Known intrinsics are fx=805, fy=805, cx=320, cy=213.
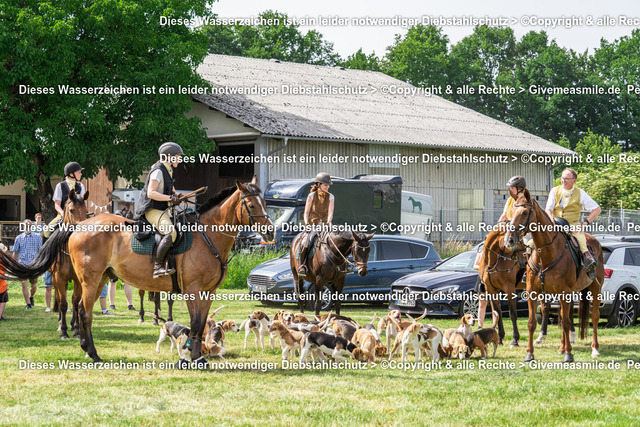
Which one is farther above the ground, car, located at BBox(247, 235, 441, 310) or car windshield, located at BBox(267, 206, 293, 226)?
car windshield, located at BBox(267, 206, 293, 226)

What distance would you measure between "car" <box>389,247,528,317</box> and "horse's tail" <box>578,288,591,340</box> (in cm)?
318

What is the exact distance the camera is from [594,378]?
9961 mm

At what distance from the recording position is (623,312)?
16609 mm

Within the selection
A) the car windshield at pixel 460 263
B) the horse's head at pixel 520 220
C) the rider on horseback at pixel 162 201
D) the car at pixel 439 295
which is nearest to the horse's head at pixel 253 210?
the rider on horseback at pixel 162 201

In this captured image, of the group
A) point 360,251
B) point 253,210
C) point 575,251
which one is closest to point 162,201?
point 253,210

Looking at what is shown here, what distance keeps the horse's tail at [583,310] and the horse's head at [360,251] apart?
368cm

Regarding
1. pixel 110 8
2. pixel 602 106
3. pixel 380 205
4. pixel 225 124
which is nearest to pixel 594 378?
pixel 380 205

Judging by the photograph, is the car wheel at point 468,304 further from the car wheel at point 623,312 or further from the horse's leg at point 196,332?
the horse's leg at point 196,332

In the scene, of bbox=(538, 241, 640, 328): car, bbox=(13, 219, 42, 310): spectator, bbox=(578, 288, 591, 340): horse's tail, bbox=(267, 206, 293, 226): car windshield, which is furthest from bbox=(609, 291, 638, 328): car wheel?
bbox=(13, 219, 42, 310): spectator

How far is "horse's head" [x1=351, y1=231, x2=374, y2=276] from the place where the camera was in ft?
46.2

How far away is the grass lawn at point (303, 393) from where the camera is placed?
7.64 metres

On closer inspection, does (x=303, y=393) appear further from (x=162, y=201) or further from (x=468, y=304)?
(x=468, y=304)

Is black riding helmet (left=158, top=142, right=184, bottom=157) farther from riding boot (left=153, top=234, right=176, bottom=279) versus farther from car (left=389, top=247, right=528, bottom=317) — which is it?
car (left=389, top=247, right=528, bottom=317)

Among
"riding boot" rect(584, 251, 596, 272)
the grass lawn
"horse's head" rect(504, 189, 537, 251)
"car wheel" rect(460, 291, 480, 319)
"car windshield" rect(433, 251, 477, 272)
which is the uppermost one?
"horse's head" rect(504, 189, 537, 251)
